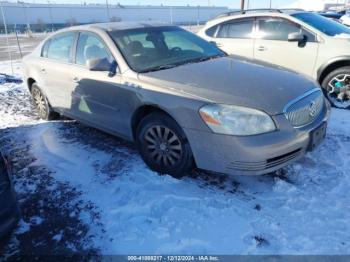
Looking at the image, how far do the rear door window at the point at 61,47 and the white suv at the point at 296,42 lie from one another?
3224mm

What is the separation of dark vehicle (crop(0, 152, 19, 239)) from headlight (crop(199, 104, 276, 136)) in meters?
1.75

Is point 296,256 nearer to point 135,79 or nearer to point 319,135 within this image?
point 319,135

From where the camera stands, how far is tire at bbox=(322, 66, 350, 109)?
5371mm

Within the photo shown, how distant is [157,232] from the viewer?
282cm

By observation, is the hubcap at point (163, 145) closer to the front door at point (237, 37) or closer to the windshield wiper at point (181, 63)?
the windshield wiper at point (181, 63)

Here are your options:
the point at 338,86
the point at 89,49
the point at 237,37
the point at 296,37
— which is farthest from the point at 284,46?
the point at 89,49

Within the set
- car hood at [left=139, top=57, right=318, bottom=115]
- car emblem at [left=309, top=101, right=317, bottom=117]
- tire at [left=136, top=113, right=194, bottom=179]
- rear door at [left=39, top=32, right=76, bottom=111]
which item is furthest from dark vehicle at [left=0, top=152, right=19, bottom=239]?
car emblem at [left=309, top=101, right=317, bottom=117]

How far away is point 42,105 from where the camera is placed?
567 centimetres

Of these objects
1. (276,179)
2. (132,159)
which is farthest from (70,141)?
(276,179)

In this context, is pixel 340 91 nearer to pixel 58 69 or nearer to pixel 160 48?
pixel 160 48

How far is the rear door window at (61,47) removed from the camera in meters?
4.66

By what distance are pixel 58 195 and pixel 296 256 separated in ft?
7.78

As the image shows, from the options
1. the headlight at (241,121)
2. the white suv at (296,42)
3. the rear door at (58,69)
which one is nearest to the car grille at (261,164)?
the headlight at (241,121)

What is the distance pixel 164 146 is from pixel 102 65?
1.18m
